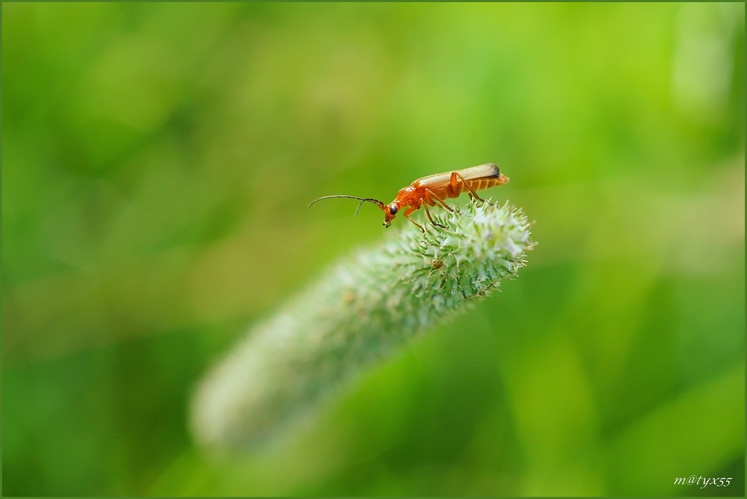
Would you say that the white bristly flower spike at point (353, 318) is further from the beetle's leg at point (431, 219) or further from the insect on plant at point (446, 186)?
the insect on plant at point (446, 186)

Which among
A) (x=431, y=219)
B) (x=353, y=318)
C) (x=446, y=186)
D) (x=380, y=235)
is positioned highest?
(x=446, y=186)

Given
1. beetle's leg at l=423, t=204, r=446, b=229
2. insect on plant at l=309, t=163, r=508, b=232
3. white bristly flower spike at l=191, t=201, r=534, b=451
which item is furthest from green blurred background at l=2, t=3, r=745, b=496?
beetle's leg at l=423, t=204, r=446, b=229

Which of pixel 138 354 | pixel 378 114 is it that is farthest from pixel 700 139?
pixel 138 354

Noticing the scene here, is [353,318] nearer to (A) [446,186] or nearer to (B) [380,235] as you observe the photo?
(A) [446,186]

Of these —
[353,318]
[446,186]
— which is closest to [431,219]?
[446,186]

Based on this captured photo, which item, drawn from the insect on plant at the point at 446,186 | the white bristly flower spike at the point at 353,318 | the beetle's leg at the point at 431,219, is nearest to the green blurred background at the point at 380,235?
the white bristly flower spike at the point at 353,318

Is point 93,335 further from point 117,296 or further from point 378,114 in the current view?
point 378,114
